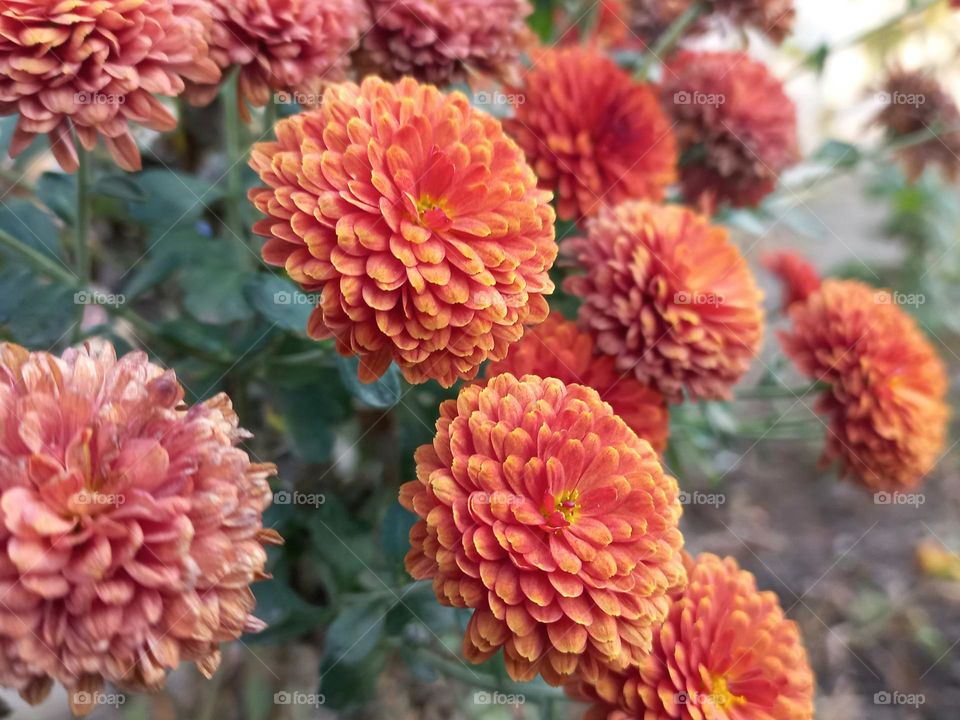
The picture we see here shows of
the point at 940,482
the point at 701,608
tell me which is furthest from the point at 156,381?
the point at 940,482

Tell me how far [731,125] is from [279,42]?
27.6 inches

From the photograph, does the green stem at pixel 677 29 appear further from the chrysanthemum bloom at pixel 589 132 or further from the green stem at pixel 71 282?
the green stem at pixel 71 282

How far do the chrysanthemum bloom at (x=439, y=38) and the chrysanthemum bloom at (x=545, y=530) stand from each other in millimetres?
420

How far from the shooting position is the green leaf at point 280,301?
31.1 inches

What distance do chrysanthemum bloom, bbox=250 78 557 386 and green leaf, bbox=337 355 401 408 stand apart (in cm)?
7

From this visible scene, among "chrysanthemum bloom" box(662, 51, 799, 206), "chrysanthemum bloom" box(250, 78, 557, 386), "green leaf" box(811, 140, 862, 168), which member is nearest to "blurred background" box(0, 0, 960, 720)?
"green leaf" box(811, 140, 862, 168)

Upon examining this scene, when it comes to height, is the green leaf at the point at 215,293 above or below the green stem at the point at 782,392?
below

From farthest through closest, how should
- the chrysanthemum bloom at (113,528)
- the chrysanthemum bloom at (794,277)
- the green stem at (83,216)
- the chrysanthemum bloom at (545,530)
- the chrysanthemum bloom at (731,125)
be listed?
the chrysanthemum bloom at (794,277) < the chrysanthemum bloom at (731,125) < the green stem at (83,216) < the chrysanthemum bloom at (545,530) < the chrysanthemum bloom at (113,528)

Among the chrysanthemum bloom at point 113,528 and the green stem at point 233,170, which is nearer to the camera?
the chrysanthemum bloom at point 113,528

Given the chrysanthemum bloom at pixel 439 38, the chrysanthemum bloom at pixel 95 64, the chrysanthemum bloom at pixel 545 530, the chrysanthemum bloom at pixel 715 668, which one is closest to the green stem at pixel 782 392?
the chrysanthemum bloom at pixel 715 668

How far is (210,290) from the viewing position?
0.89 meters

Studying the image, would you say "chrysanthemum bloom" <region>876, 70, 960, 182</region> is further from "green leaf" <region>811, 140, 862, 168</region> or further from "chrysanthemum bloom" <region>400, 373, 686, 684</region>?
"chrysanthemum bloom" <region>400, 373, 686, 684</region>

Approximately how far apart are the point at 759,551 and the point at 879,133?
100 centimetres

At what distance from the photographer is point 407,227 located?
0.67m
